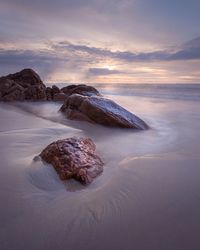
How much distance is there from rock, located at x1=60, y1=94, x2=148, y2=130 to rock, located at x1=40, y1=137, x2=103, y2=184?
8.85ft

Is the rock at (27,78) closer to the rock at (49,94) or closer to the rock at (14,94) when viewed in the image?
the rock at (49,94)

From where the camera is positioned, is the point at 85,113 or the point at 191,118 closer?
the point at 85,113

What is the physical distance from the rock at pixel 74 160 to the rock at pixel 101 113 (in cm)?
270

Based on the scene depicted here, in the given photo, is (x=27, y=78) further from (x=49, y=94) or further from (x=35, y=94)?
(x=35, y=94)

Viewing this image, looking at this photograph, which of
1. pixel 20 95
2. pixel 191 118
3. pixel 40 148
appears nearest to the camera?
pixel 40 148

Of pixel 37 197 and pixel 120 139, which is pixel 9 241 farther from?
pixel 120 139

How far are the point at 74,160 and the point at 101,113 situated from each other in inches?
134

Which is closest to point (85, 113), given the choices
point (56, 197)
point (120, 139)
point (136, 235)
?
point (120, 139)

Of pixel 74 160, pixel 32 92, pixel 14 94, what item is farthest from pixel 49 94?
pixel 74 160

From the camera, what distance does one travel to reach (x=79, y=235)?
181 centimetres

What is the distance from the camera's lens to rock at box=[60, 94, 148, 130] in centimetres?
573

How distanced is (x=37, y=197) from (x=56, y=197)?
0.51 feet

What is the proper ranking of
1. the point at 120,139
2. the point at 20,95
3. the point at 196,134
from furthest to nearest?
the point at 20,95 < the point at 196,134 < the point at 120,139

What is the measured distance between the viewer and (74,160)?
2.66 meters
